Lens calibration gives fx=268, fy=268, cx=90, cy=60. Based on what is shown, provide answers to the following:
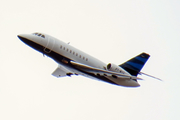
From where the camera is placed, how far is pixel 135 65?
83.4 feet

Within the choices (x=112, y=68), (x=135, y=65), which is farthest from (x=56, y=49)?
(x=135, y=65)

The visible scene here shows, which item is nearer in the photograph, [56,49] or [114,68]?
[56,49]

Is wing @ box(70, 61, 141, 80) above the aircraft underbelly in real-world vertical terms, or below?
above

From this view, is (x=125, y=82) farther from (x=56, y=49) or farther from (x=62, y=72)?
(x=56, y=49)

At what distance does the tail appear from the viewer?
25.3 metres

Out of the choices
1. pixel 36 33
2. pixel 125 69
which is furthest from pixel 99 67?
pixel 36 33

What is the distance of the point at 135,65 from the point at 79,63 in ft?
19.3

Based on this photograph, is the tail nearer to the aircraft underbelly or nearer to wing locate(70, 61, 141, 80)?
the aircraft underbelly

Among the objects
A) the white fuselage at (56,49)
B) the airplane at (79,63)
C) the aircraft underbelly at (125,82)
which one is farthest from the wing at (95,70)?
the aircraft underbelly at (125,82)

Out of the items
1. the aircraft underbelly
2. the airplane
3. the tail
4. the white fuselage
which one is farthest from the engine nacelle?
the white fuselage

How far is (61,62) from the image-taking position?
22406 millimetres

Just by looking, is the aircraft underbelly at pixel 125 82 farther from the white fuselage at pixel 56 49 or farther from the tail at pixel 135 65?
the white fuselage at pixel 56 49

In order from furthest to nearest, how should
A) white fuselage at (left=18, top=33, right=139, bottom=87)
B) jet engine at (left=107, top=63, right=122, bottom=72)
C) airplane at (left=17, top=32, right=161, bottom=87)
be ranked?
1. jet engine at (left=107, top=63, right=122, bottom=72)
2. airplane at (left=17, top=32, right=161, bottom=87)
3. white fuselage at (left=18, top=33, right=139, bottom=87)

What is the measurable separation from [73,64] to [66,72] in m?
3.15
